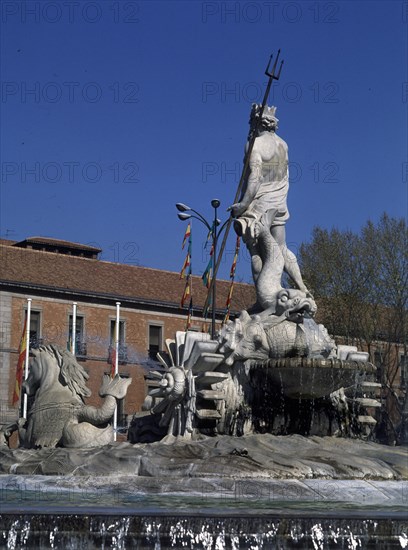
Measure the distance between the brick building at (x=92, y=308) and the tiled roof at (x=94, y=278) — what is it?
1.9 inches

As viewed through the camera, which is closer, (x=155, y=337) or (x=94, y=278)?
(x=94, y=278)

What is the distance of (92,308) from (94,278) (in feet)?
6.30

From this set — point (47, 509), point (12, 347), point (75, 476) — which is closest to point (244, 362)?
point (75, 476)

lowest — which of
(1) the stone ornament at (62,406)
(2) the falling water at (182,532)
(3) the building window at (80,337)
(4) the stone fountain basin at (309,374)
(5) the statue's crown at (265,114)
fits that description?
(2) the falling water at (182,532)

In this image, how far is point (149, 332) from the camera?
5797 centimetres

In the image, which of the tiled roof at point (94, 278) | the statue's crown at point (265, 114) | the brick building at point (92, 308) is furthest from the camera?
the tiled roof at point (94, 278)

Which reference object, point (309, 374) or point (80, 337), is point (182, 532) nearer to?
point (309, 374)

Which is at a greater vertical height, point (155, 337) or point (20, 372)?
point (155, 337)

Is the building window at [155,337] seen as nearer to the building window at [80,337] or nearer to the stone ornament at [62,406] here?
the building window at [80,337]

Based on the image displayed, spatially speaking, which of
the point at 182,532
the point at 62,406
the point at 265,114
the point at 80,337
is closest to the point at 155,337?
the point at 80,337

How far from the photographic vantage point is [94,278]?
5694 cm

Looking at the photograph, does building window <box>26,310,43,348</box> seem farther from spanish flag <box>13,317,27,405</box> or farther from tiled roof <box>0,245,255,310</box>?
spanish flag <box>13,317,27,405</box>

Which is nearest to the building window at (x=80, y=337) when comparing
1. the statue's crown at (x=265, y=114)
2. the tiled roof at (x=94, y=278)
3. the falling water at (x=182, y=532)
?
the tiled roof at (x=94, y=278)

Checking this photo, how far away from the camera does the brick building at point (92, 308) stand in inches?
2099
